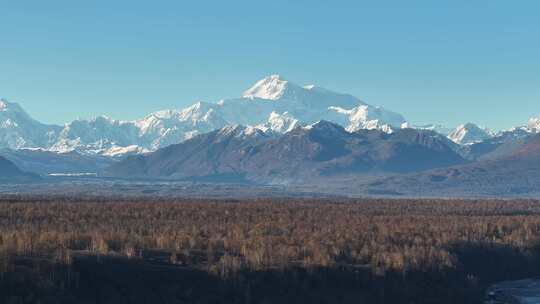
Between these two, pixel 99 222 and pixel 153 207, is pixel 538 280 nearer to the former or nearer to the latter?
pixel 99 222

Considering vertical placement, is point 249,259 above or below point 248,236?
below

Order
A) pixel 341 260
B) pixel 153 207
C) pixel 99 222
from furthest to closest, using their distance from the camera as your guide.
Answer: pixel 153 207
pixel 99 222
pixel 341 260

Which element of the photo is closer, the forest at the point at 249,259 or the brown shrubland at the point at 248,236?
the forest at the point at 249,259

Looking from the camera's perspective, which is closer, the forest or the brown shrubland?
the forest

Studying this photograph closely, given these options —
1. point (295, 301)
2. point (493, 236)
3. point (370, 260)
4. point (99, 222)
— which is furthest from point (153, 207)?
point (295, 301)

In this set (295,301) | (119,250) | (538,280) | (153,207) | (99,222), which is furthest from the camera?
(153,207)

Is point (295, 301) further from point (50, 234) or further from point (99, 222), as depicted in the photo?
point (99, 222)

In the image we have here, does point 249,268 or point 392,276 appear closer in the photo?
point 249,268

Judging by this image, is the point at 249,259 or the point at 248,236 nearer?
the point at 249,259
